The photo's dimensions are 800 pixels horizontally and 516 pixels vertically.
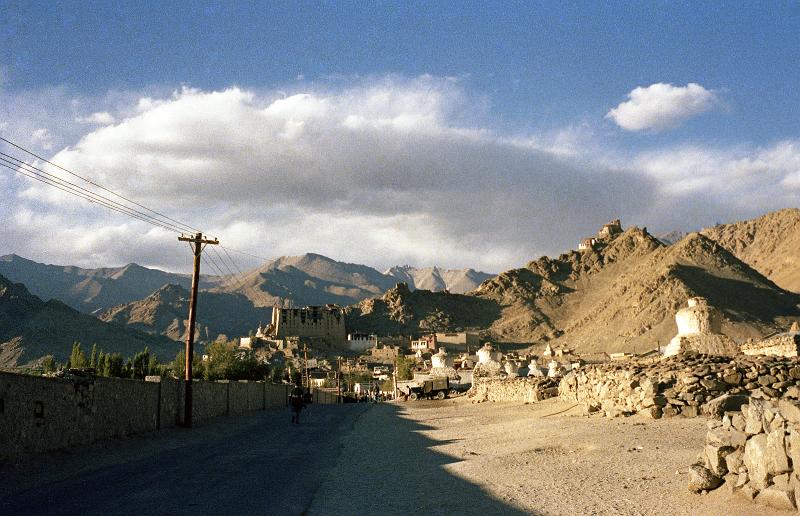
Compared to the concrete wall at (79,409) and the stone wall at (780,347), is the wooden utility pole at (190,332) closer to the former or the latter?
the concrete wall at (79,409)

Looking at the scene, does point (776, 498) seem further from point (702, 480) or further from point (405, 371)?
point (405, 371)

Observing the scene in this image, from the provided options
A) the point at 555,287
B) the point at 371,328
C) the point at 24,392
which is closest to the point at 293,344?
the point at 371,328

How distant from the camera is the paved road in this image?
9227mm

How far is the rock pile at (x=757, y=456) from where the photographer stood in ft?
21.3

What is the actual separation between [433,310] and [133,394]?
163 metres

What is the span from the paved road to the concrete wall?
475mm

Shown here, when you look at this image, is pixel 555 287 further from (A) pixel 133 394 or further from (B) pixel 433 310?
(A) pixel 133 394

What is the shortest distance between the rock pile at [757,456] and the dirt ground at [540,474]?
17 centimetres

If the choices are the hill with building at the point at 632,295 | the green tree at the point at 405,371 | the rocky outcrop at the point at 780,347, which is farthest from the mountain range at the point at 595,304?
the rocky outcrop at the point at 780,347

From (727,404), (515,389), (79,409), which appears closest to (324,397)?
(515,389)

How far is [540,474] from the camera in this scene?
1048 cm

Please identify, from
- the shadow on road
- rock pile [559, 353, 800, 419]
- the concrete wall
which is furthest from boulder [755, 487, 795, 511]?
the concrete wall

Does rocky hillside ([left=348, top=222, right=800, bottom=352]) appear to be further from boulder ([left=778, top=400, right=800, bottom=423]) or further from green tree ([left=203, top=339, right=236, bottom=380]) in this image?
boulder ([left=778, top=400, right=800, bottom=423])

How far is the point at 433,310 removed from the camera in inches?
7190
